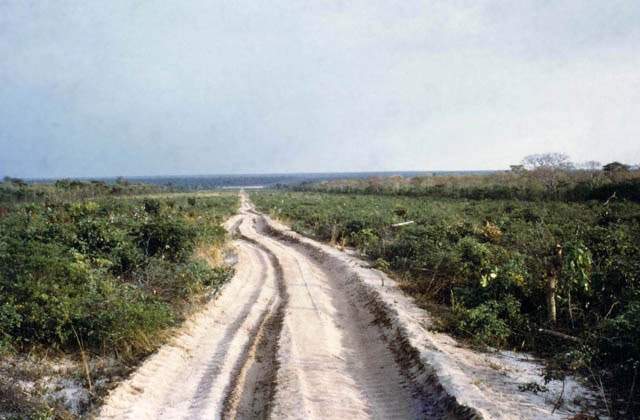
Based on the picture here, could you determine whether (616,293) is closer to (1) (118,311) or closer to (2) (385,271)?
(2) (385,271)

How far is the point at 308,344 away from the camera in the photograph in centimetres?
738

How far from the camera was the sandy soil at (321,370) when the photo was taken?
17.0 ft

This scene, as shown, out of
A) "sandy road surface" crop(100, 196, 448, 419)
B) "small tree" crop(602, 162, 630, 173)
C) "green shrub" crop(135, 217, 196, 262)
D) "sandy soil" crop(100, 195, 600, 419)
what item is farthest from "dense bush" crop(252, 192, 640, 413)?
"small tree" crop(602, 162, 630, 173)

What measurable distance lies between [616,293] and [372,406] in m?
5.08

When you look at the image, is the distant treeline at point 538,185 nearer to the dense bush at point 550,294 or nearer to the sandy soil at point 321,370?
the dense bush at point 550,294

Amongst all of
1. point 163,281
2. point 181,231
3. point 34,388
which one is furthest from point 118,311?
point 181,231

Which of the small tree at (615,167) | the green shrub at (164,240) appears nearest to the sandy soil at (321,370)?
the green shrub at (164,240)

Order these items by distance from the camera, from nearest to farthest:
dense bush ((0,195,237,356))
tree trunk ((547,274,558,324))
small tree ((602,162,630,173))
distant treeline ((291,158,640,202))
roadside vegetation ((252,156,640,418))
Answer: roadside vegetation ((252,156,640,418)) → dense bush ((0,195,237,356)) → tree trunk ((547,274,558,324)) → distant treeline ((291,158,640,202)) → small tree ((602,162,630,173))

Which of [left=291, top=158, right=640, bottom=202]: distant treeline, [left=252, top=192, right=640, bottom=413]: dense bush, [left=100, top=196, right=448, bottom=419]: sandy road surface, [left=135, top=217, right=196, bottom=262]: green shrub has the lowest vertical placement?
[left=100, top=196, right=448, bottom=419]: sandy road surface

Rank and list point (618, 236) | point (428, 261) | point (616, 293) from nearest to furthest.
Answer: point (616, 293) < point (618, 236) < point (428, 261)

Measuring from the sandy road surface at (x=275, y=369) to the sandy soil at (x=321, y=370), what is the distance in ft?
0.05

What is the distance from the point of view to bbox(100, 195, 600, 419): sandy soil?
520 cm

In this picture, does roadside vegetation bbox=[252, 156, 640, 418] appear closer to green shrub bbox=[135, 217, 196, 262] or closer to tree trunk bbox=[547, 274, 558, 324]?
tree trunk bbox=[547, 274, 558, 324]

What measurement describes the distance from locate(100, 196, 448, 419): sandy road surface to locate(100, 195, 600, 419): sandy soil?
0.05 feet
